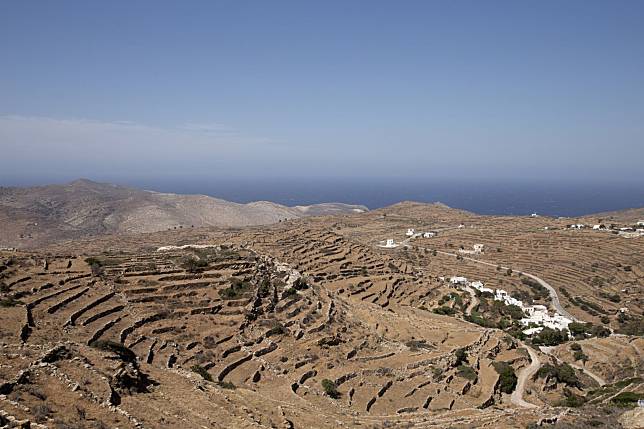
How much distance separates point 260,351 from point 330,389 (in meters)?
4.72

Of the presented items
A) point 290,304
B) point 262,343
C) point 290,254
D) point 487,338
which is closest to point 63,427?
point 262,343

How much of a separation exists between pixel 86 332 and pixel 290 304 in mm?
13835

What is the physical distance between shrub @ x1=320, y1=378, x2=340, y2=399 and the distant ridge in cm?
8783

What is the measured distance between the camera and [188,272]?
3125 centimetres

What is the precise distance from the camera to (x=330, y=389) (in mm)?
22141

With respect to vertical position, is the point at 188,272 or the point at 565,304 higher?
the point at 188,272

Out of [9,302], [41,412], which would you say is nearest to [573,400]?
[41,412]

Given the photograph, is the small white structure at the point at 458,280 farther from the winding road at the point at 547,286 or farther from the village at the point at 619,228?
the village at the point at 619,228

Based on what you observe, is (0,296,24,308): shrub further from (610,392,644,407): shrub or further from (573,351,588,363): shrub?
(573,351,588,363): shrub

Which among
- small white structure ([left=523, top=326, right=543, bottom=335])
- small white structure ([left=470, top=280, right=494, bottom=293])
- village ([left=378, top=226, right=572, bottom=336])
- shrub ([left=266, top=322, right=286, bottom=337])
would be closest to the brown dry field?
shrub ([left=266, top=322, right=286, bottom=337])

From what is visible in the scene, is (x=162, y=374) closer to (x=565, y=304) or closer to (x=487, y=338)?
(x=487, y=338)

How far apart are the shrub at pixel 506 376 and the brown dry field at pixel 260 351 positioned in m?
0.41

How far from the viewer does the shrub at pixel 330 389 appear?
2200 cm

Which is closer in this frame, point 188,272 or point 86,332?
point 86,332
